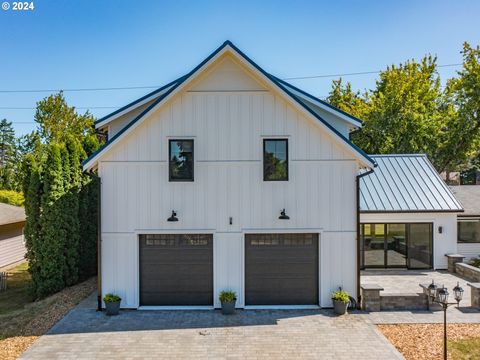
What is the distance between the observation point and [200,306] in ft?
33.8

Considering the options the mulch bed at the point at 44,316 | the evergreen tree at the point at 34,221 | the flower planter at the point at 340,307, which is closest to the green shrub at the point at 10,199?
the evergreen tree at the point at 34,221

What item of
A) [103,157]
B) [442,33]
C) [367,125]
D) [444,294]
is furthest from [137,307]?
[367,125]

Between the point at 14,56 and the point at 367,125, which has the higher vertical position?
the point at 14,56

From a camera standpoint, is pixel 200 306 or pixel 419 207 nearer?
pixel 200 306

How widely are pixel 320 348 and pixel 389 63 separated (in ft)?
88.9

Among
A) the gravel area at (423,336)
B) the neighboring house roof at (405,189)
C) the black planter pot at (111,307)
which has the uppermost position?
the neighboring house roof at (405,189)

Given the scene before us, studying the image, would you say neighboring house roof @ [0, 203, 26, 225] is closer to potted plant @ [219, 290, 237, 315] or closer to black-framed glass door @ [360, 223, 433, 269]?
potted plant @ [219, 290, 237, 315]

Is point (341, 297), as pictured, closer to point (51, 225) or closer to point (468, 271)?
point (468, 271)

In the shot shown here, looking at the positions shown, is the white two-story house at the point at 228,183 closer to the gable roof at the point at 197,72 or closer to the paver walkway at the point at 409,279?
the gable roof at the point at 197,72

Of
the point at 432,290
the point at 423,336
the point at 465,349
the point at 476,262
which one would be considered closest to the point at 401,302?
the point at 432,290

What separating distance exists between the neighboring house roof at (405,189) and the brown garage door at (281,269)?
5.24 m

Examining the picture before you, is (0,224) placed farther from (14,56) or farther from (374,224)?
(374,224)

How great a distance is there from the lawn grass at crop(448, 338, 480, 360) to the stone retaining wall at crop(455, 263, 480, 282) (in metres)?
5.69

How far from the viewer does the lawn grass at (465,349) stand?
7.35 m
